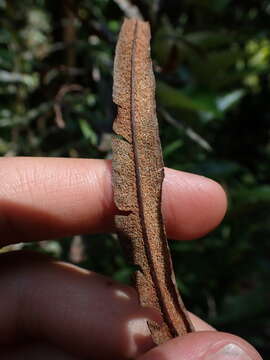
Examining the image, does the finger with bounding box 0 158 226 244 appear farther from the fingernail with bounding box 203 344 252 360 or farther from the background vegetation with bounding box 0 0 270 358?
the fingernail with bounding box 203 344 252 360

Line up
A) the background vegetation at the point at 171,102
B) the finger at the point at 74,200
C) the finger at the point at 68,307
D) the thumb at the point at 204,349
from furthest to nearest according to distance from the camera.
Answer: the background vegetation at the point at 171,102 < the finger at the point at 68,307 < the finger at the point at 74,200 < the thumb at the point at 204,349

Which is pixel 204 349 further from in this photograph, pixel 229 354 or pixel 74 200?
pixel 74 200

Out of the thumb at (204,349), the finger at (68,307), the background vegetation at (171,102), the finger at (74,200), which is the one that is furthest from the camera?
the background vegetation at (171,102)

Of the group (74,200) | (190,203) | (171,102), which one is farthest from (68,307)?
(171,102)

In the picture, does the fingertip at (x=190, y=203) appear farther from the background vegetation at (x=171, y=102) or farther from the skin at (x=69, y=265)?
the background vegetation at (x=171, y=102)

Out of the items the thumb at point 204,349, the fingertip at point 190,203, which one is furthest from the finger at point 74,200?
the thumb at point 204,349

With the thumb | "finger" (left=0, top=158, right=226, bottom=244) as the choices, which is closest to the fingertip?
"finger" (left=0, top=158, right=226, bottom=244)
